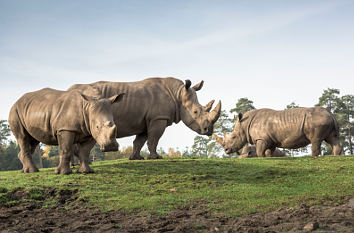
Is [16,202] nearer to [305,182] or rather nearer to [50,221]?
[50,221]

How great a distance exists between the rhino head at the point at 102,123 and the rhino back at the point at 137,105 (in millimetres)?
2140

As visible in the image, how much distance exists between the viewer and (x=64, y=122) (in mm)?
9742

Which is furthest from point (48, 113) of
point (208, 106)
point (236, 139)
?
point (236, 139)

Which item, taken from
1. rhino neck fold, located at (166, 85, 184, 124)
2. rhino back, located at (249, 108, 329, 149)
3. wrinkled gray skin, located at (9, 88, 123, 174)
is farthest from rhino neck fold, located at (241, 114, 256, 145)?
wrinkled gray skin, located at (9, 88, 123, 174)

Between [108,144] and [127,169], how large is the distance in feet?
5.76

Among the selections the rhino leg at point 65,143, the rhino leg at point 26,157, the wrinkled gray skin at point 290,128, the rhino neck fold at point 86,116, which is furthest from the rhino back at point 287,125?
the rhino leg at point 26,157

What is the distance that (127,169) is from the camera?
34.2ft

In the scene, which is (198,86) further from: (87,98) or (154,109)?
(87,98)

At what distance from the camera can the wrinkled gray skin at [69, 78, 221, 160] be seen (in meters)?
12.1

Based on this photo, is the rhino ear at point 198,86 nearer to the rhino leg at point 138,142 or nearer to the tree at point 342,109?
the rhino leg at point 138,142

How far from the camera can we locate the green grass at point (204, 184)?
7.47m

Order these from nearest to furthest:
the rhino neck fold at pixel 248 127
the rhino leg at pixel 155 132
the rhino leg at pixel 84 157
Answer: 1. the rhino leg at pixel 84 157
2. the rhino leg at pixel 155 132
3. the rhino neck fold at pixel 248 127

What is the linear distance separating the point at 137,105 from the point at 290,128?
20.6 ft

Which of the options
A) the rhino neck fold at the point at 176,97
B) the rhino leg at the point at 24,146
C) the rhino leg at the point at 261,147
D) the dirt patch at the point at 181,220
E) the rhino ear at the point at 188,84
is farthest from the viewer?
the rhino leg at the point at 261,147
